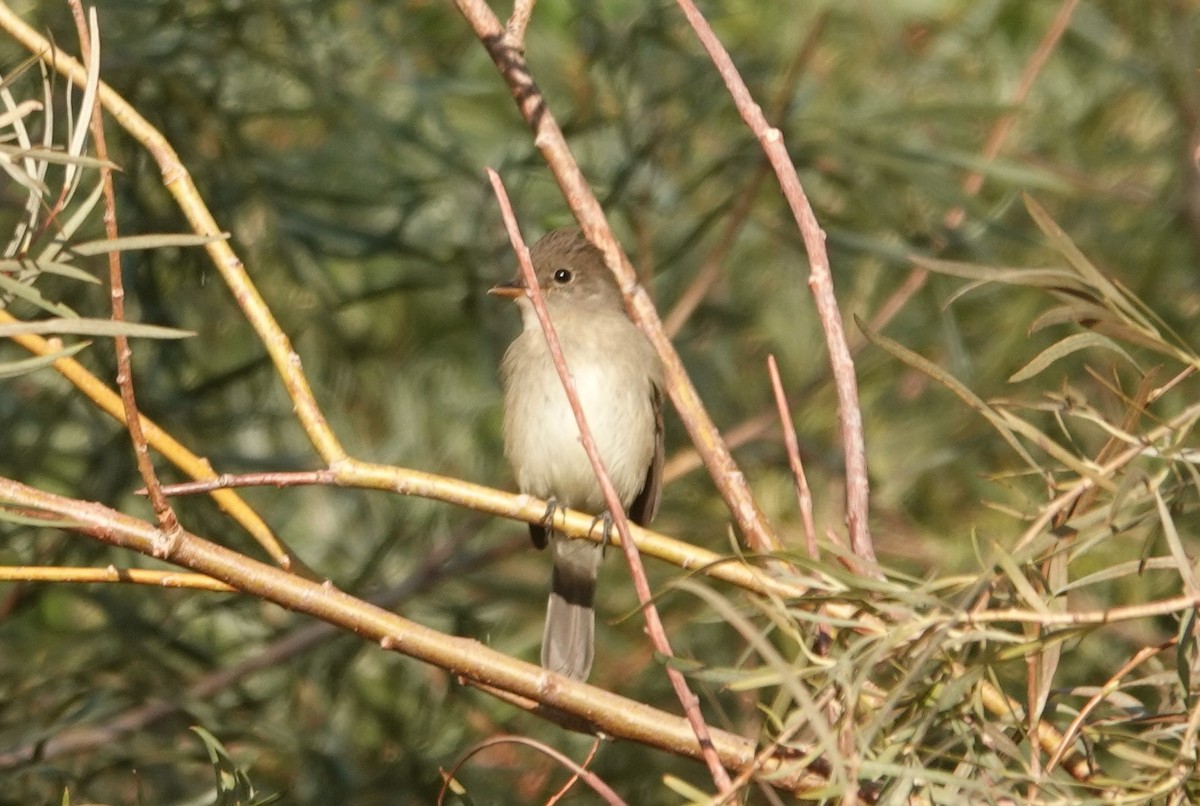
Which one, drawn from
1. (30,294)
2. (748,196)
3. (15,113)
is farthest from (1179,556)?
(748,196)

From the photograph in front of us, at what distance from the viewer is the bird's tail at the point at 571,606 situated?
4.28m

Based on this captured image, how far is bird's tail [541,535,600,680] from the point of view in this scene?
4277 mm

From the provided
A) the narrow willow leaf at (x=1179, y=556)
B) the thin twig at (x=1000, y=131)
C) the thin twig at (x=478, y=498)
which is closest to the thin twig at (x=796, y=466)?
the thin twig at (x=478, y=498)

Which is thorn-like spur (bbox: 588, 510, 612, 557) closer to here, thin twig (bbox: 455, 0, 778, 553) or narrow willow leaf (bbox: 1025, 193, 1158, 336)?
thin twig (bbox: 455, 0, 778, 553)

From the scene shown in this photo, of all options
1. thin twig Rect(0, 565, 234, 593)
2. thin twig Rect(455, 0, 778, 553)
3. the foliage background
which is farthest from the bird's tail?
thin twig Rect(0, 565, 234, 593)

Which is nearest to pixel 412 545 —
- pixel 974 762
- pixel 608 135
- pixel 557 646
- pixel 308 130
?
pixel 557 646

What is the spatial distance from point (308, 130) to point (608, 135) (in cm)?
118

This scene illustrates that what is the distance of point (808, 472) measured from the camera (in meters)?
5.07

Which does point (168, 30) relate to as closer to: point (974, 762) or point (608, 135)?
point (608, 135)

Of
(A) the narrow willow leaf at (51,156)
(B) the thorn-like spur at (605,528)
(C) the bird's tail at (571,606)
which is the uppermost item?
(A) the narrow willow leaf at (51,156)

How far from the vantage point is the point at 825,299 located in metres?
2.01

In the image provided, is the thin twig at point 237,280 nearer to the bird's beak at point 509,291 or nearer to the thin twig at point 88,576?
the thin twig at point 88,576

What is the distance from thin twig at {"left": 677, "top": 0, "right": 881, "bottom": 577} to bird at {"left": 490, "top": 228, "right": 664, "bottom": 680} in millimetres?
2272

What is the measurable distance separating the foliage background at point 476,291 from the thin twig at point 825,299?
1769 millimetres
